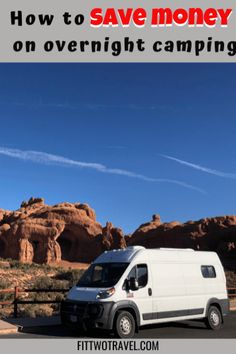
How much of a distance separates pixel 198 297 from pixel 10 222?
7050 cm

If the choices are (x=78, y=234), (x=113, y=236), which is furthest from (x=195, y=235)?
(x=78, y=234)

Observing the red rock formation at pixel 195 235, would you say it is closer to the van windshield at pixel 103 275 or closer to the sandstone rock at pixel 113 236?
the sandstone rock at pixel 113 236

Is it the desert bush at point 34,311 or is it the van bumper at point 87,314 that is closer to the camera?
the van bumper at point 87,314

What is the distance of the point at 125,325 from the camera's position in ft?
37.3

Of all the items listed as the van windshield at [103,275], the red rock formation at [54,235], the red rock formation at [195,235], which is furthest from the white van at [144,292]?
the red rock formation at [54,235]

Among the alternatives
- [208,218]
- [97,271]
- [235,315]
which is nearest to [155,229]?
[208,218]

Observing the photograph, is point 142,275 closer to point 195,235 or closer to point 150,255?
point 150,255

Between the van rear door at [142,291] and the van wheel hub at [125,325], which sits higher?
the van rear door at [142,291]

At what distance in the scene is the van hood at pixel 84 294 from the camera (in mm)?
11571

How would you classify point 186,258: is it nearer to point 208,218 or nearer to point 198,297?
point 198,297

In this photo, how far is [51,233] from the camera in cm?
7294

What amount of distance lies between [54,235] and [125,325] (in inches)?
2468

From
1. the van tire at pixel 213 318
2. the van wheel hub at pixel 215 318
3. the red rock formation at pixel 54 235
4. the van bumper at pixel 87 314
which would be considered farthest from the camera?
the red rock formation at pixel 54 235

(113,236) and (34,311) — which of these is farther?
(113,236)
